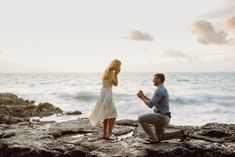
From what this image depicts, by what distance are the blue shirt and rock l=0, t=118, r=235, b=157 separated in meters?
0.88

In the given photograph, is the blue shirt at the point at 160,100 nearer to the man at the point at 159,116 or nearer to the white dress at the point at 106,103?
the man at the point at 159,116

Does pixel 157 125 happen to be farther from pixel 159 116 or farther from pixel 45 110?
pixel 45 110

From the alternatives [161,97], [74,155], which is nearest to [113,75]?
[161,97]

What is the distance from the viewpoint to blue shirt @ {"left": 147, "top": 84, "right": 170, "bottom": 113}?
29.6 ft

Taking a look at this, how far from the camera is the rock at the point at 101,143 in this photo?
8.83 metres

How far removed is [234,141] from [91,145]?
3777 millimetres

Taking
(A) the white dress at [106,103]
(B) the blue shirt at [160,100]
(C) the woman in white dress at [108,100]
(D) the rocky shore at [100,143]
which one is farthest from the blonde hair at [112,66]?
(D) the rocky shore at [100,143]

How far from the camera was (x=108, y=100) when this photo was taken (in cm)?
992

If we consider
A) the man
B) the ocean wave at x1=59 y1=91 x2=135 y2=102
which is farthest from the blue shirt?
the ocean wave at x1=59 y1=91 x2=135 y2=102

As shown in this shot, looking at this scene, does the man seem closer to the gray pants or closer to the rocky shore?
the gray pants

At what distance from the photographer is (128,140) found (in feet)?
32.2

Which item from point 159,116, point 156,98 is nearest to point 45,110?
point 159,116

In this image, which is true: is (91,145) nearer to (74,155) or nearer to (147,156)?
(74,155)

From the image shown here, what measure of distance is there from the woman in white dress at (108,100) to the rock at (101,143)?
0.50 m
